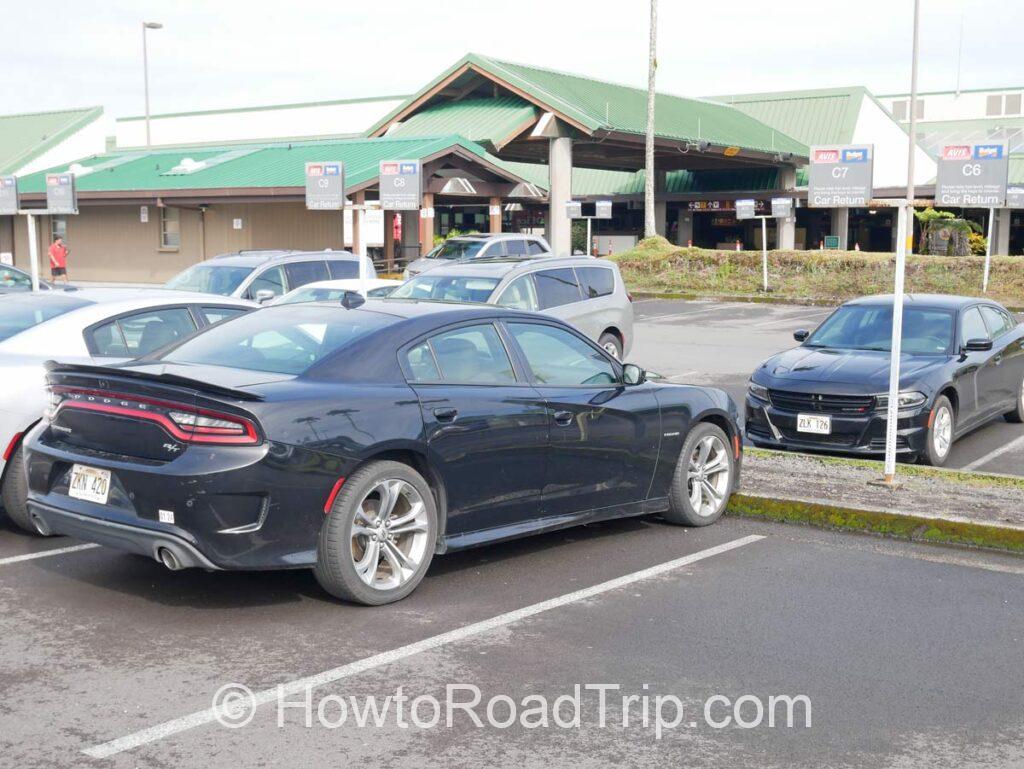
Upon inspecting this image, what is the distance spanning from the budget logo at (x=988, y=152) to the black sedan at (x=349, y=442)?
19.8 meters

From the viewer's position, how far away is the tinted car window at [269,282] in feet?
57.1

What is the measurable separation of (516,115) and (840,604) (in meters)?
34.1

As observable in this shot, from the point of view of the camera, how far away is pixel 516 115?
1540 inches

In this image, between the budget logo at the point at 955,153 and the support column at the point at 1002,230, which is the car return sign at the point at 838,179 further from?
the support column at the point at 1002,230

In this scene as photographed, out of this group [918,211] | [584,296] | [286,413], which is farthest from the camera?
[918,211]

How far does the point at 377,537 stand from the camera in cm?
634

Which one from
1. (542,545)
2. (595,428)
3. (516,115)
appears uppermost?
(516,115)

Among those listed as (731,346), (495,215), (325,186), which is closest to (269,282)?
(325,186)

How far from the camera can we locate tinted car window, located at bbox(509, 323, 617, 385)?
7418 mm

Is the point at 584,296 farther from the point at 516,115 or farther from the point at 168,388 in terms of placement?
the point at 516,115

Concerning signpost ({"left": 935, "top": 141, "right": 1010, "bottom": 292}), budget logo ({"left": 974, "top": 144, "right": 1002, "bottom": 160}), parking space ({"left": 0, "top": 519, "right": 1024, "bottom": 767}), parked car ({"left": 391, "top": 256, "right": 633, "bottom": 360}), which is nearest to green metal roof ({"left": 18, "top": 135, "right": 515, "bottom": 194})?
signpost ({"left": 935, "top": 141, "right": 1010, "bottom": 292})

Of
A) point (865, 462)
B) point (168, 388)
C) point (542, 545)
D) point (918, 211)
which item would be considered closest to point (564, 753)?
point (168, 388)

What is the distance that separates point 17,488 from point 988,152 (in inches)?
888

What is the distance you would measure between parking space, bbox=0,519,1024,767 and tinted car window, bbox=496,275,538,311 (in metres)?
7.91
